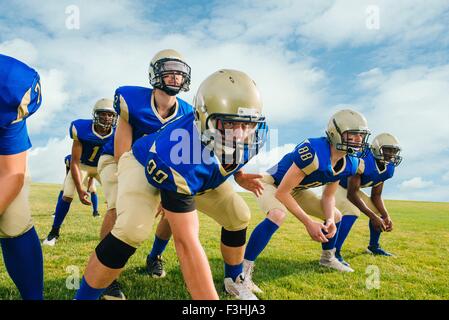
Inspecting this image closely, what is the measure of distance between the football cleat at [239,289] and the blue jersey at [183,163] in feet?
4.67

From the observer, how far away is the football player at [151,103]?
147 inches

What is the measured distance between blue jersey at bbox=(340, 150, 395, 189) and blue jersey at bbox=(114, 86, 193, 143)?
351cm

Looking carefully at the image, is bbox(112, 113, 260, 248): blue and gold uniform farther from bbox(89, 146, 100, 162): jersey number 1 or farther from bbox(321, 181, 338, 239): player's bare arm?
bbox(89, 146, 100, 162): jersey number 1

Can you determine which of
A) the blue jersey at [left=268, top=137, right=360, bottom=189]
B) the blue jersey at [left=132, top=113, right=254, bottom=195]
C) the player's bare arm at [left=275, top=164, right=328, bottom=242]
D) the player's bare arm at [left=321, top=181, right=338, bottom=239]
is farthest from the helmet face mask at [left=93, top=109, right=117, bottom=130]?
the blue jersey at [left=132, top=113, right=254, bottom=195]

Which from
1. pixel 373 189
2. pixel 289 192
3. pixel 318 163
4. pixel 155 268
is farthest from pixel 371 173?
pixel 155 268

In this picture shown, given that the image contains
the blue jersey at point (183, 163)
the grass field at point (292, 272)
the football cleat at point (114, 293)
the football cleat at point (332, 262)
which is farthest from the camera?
the football cleat at point (332, 262)

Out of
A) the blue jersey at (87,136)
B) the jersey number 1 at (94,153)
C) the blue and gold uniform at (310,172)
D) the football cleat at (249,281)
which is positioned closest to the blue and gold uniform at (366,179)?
the blue and gold uniform at (310,172)

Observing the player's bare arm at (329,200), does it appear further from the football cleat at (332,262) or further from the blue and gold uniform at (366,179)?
the blue and gold uniform at (366,179)

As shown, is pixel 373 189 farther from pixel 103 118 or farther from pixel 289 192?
pixel 103 118

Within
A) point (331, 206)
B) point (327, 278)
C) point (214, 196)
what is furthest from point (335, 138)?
point (214, 196)

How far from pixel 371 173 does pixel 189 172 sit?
451cm

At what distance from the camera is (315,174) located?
4.52m

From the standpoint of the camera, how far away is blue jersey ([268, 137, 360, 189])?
14.2ft
